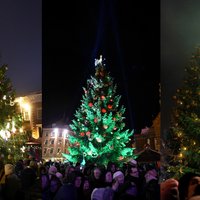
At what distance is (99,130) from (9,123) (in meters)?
4.04

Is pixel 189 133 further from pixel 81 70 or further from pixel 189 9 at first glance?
pixel 81 70

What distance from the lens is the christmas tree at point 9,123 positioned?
1447 centimetres

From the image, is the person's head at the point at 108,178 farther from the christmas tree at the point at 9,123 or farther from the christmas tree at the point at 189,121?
the christmas tree at the point at 9,123

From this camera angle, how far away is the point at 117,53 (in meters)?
27.3

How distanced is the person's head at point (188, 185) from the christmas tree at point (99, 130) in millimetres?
12240

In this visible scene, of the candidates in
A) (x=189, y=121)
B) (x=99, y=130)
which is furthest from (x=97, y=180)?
(x=99, y=130)

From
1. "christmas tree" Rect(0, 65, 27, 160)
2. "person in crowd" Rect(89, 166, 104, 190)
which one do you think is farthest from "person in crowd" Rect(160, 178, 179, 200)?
"christmas tree" Rect(0, 65, 27, 160)

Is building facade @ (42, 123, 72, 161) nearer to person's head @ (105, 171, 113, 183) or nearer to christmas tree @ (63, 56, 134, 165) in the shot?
christmas tree @ (63, 56, 134, 165)

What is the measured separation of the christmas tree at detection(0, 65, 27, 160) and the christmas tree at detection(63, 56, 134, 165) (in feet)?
9.26

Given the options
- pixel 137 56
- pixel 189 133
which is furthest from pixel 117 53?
pixel 189 133

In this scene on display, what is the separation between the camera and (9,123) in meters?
15.0

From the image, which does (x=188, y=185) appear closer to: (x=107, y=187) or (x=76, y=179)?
(x=107, y=187)

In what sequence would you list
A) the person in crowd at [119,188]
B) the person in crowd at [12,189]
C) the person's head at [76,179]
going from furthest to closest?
the person's head at [76,179] < the person in crowd at [12,189] < the person in crowd at [119,188]

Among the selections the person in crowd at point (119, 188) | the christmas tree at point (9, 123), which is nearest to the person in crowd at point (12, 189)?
the person in crowd at point (119, 188)
